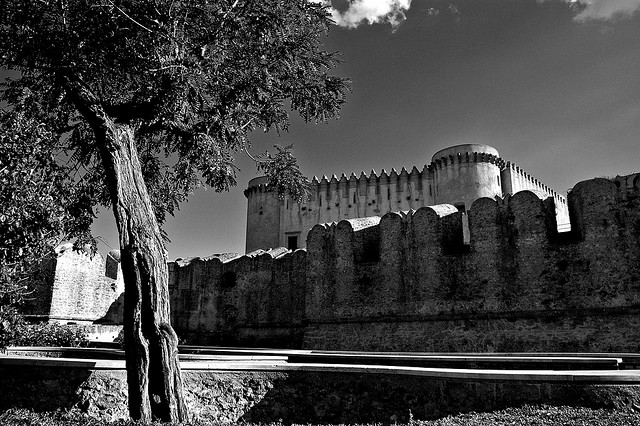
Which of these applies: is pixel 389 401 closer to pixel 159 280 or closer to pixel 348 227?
pixel 159 280

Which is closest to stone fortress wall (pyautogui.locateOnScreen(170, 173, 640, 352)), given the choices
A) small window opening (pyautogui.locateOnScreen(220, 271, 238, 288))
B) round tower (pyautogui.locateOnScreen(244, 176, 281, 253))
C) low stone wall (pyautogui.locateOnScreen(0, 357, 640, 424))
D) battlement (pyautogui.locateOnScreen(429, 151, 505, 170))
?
small window opening (pyautogui.locateOnScreen(220, 271, 238, 288))

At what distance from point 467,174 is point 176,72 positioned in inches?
1126

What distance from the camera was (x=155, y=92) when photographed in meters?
8.08

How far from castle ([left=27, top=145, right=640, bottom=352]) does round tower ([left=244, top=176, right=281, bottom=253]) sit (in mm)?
19416

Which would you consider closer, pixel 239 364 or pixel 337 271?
pixel 239 364

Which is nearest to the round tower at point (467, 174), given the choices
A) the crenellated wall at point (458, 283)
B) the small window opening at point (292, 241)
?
the small window opening at point (292, 241)

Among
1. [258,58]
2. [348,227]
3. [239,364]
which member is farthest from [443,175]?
[239,364]

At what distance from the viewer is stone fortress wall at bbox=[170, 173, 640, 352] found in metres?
12.3

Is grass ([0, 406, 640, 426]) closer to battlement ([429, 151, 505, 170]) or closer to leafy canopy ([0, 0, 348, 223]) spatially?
leafy canopy ([0, 0, 348, 223])

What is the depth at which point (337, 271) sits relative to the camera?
1577 cm

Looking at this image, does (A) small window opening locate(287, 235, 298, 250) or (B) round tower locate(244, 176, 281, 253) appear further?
(B) round tower locate(244, 176, 281, 253)

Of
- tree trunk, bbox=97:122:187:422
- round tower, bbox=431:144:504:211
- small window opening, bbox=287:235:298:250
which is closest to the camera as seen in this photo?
tree trunk, bbox=97:122:187:422

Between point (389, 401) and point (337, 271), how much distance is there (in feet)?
28.8

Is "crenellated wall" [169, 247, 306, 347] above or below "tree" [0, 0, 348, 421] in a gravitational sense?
below
